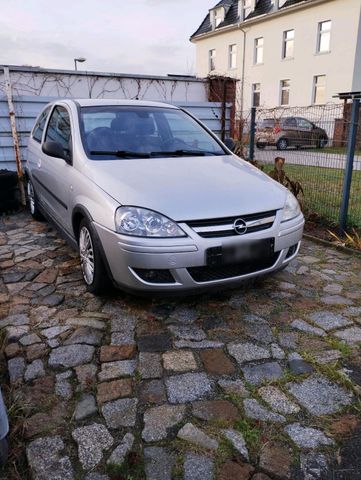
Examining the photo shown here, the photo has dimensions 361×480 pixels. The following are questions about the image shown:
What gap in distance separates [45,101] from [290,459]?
6.84 metres

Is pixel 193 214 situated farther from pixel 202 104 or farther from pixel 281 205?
pixel 202 104

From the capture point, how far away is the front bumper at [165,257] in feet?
9.00

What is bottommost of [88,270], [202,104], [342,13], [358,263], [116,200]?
[358,263]

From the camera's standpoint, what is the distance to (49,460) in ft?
6.08

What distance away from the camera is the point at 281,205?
3.20m

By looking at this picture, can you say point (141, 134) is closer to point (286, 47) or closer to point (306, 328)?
point (306, 328)

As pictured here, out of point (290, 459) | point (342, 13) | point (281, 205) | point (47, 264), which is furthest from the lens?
point (342, 13)

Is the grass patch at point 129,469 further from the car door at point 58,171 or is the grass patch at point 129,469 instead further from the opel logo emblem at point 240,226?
the car door at point 58,171

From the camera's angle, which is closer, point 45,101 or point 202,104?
point 45,101

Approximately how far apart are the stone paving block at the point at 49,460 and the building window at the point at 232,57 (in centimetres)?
3161

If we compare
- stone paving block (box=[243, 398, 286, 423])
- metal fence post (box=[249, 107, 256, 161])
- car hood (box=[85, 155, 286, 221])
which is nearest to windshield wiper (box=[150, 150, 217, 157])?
car hood (box=[85, 155, 286, 221])

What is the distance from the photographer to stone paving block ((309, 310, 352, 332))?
3.04 m

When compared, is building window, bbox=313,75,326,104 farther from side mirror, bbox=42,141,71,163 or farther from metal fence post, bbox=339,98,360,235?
side mirror, bbox=42,141,71,163

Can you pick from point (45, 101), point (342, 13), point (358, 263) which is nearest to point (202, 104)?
point (45, 101)
